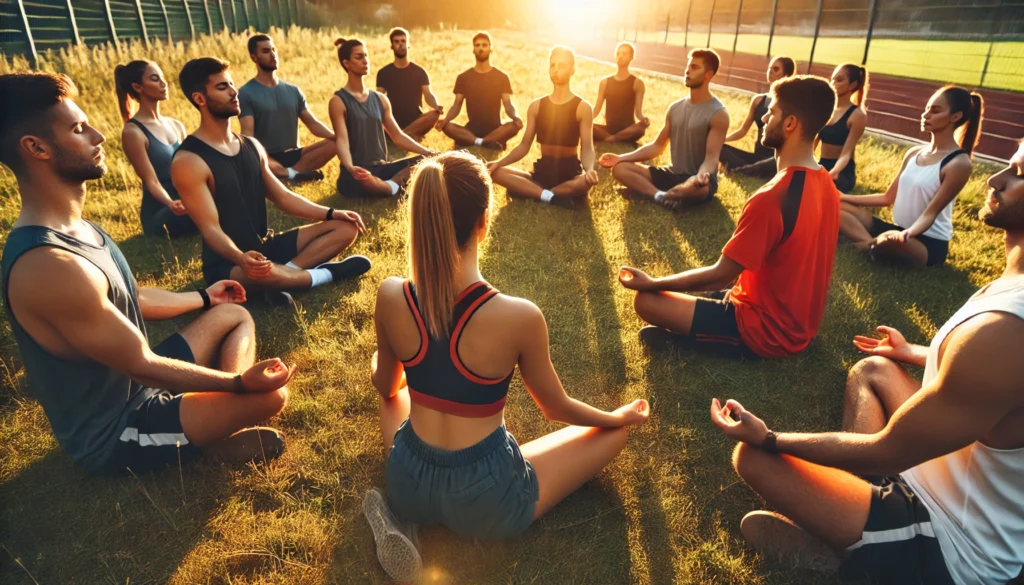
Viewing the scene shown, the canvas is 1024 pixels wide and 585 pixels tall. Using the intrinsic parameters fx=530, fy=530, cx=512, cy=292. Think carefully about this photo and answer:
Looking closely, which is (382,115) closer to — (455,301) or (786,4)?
(455,301)

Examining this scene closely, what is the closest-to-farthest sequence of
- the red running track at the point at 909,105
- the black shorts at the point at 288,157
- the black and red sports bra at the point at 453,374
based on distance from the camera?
the black and red sports bra at the point at 453,374, the black shorts at the point at 288,157, the red running track at the point at 909,105

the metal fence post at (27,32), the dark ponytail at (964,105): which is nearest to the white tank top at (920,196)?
the dark ponytail at (964,105)

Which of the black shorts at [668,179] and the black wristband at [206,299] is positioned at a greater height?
the black wristband at [206,299]

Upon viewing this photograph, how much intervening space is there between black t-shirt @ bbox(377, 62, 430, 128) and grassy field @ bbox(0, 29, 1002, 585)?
3732 mm

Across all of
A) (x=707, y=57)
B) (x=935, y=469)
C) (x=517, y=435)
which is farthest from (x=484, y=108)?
(x=935, y=469)

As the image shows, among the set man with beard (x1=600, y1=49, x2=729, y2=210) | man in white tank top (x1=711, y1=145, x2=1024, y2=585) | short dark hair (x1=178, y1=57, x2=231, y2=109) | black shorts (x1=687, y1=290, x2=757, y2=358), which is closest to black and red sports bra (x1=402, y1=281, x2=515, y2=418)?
man in white tank top (x1=711, y1=145, x2=1024, y2=585)

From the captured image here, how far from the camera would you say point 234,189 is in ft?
Answer: 15.6

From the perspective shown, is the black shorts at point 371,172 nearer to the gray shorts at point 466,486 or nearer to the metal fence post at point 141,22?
the gray shorts at point 466,486

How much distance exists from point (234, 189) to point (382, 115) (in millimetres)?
3876

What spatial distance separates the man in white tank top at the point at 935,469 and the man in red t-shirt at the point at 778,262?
54.2 inches

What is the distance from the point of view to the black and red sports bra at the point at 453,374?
2285 mm

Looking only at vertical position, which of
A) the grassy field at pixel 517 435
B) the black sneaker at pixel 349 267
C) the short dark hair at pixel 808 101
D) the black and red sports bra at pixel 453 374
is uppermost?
the short dark hair at pixel 808 101

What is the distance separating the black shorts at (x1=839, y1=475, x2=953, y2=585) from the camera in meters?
2.34

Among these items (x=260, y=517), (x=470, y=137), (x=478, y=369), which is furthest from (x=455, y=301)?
(x=470, y=137)
